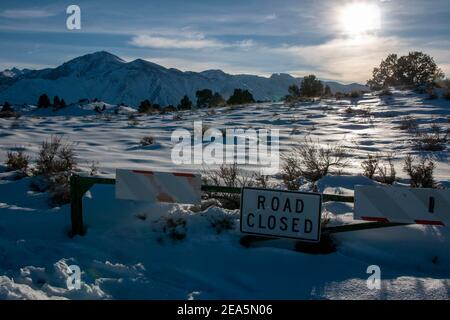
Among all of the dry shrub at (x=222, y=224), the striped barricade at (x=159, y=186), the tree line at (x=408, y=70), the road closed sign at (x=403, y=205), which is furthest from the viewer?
the tree line at (x=408, y=70)

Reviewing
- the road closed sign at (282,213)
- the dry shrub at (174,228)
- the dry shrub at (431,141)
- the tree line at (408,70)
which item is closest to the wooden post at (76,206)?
the dry shrub at (174,228)

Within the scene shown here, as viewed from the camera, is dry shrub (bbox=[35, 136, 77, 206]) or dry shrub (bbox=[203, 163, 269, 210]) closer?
dry shrub (bbox=[203, 163, 269, 210])

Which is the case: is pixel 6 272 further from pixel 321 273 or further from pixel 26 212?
pixel 321 273

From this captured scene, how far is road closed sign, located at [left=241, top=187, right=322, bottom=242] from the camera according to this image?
13.1 feet

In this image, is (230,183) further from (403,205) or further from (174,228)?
(403,205)

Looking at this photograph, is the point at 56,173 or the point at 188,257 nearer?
Result: the point at 188,257

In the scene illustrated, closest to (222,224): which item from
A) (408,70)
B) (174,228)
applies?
(174,228)

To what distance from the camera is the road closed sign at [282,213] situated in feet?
13.1

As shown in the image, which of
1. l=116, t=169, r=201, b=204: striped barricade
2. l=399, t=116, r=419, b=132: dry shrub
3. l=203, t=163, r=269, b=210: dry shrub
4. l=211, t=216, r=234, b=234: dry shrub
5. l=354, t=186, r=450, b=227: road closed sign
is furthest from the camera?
l=399, t=116, r=419, b=132: dry shrub

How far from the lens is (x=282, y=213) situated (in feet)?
13.4

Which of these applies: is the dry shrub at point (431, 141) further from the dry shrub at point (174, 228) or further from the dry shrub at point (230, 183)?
the dry shrub at point (174, 228)

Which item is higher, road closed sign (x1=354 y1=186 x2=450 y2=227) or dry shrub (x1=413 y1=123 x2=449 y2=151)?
dry shrub (x1=413 y1=123 x2=449 y2=151)

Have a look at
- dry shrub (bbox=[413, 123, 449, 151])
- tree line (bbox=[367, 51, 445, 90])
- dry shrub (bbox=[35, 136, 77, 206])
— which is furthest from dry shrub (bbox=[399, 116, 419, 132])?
tree line (bbox=[367, 51, 445, 90])

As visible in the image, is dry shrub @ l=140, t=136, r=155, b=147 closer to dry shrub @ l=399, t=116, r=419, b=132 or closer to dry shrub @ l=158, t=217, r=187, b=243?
dry shrub @ l=158, t=217, r=187, b=243
